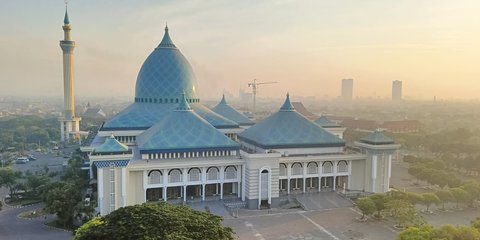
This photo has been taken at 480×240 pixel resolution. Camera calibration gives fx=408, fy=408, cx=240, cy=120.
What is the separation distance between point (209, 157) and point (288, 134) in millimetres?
9386

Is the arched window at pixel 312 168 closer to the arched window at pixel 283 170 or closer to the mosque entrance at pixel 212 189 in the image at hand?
the arched window at pixel 283 170

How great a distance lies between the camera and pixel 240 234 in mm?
31875

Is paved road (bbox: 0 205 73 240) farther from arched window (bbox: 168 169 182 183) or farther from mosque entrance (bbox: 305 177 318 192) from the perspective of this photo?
mosque entrance (bbox: 305 177 318 192)

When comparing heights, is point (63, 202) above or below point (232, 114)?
below

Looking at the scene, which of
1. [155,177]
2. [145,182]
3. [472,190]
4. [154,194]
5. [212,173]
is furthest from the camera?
[212,173]

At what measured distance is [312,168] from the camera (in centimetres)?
4356

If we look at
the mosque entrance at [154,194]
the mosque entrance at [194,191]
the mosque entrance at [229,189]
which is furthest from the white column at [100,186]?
the mosque entrance at [229,189]

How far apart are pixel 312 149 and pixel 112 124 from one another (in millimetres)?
23626

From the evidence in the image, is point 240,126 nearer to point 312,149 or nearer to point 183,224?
point 312,149

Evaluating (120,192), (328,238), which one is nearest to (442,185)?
(328,238)

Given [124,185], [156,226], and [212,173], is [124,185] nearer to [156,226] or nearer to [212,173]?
[212,173]

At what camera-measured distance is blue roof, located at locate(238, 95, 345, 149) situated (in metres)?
43.6

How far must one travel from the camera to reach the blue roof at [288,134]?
43.6 meters

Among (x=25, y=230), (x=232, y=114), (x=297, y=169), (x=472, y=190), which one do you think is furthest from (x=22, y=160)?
(x=472, y=190)
